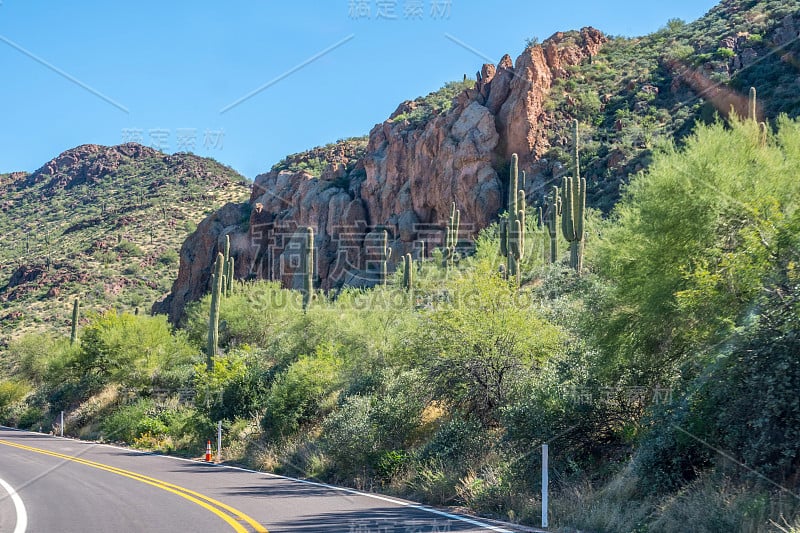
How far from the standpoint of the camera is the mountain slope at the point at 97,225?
76.2 m

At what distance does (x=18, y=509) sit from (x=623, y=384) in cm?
1112

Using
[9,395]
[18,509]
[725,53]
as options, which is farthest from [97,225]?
[18,509]

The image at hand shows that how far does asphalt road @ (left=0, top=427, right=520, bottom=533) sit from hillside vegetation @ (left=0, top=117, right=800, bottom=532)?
55.3 inches

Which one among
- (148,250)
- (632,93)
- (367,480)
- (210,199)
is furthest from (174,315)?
(367,480)

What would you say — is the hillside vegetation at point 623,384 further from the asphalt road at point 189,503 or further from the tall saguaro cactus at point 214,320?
the tall saguaro cactus at point 214,320

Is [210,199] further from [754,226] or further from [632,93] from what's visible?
[754,226]

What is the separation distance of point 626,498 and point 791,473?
7.45 feet

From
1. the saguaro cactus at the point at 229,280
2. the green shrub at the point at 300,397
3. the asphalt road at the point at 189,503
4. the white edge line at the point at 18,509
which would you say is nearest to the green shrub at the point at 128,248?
the saguaro cactus at the point at 229,280

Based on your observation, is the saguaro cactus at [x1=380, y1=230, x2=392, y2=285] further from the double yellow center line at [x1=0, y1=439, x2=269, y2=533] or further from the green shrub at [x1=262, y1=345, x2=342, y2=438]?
the double yellow center line at [x1=0, y1=439, x2=269, y2=533]

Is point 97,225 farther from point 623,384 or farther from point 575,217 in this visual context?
point 623,384

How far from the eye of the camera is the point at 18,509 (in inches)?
503

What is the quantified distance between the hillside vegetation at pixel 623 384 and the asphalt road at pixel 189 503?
4.61 feet

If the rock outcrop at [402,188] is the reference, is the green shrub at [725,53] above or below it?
above

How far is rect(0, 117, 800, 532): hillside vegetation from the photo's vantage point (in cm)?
926
